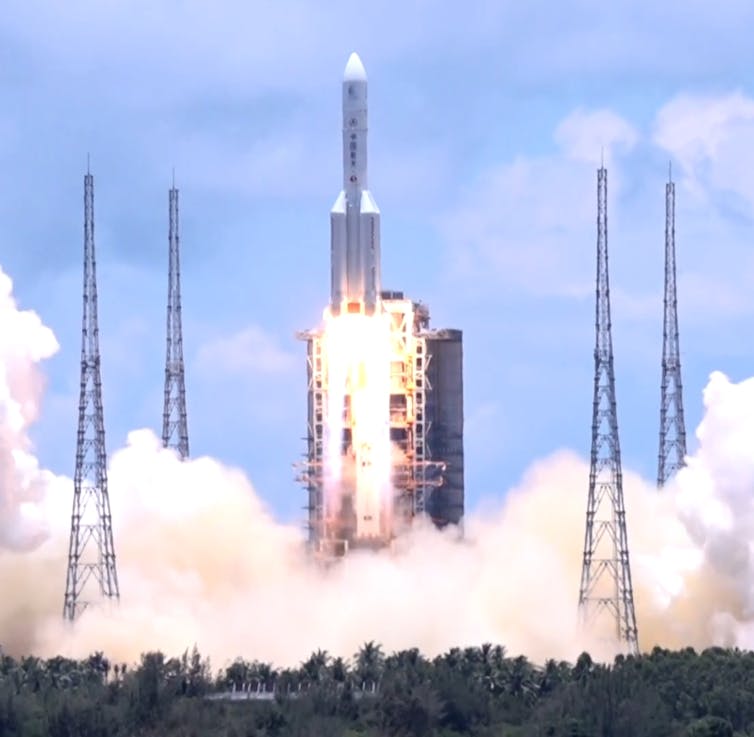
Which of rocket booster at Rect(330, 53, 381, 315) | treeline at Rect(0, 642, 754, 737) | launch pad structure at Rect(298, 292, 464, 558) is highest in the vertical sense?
rocket booster at Rect(330, 53, 381, 315)

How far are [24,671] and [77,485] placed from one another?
249 inches

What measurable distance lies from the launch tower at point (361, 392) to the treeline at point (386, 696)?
7030 mm

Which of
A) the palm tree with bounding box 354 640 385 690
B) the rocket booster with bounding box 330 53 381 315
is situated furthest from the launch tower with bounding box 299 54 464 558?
the palm tree with bounding box 354 640 385 690

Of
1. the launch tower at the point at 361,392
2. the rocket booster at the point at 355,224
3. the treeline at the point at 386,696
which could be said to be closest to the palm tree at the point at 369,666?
the treeline at the point at 386,696

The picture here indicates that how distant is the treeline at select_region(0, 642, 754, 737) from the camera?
147 m

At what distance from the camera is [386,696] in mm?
149000

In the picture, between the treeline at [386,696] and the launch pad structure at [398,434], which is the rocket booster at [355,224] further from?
the treeline at [386,696]

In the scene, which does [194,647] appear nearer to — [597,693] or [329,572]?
[329,572]

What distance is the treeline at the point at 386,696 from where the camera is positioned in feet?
481

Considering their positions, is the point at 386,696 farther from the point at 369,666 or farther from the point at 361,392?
the point at 361,392

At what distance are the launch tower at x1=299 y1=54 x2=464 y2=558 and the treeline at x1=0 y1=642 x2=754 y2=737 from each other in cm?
703

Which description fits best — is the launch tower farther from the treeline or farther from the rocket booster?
the treeline

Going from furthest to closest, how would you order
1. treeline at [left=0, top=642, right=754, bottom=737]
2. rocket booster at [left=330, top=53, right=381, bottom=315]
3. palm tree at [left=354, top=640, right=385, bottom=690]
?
rocket booster at [left=330, top=53, right=381, bottom=315]
palm tree at [left=354, top=640, right=385, bottom=690]
treeline at [left=0, top=642, right=754, bottom=737]

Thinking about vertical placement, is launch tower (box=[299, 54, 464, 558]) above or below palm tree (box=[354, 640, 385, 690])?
above
